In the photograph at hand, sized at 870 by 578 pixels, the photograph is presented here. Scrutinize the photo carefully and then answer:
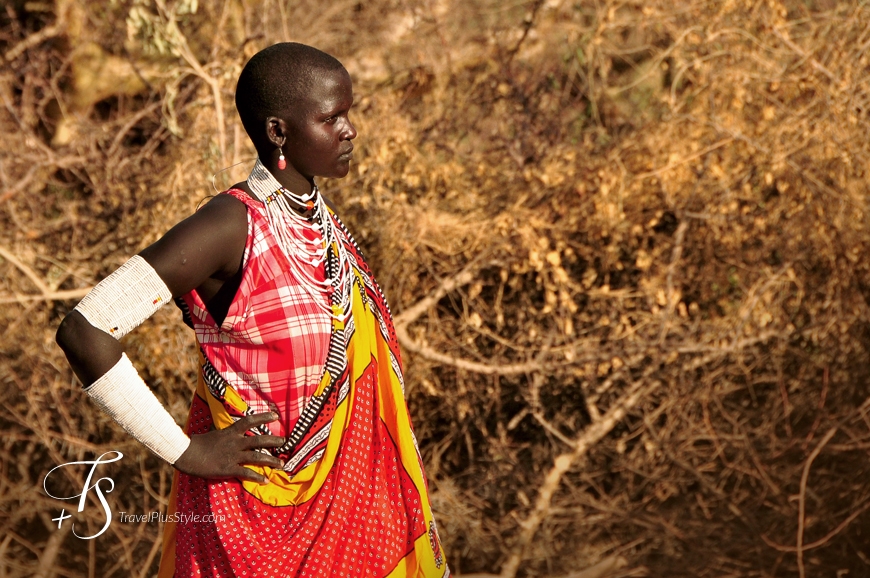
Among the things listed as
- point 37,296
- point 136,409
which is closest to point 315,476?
point 136,409

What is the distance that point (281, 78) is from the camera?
179 centimetres

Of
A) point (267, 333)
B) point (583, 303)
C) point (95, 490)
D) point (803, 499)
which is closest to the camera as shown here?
point (267, 333)

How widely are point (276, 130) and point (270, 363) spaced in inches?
17.7

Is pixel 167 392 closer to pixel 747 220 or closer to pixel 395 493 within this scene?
pixel 395 493

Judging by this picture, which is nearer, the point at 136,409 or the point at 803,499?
the point at 136,409

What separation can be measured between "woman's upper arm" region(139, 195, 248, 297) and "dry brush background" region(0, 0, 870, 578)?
6.79 ft

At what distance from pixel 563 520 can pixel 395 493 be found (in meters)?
1.83

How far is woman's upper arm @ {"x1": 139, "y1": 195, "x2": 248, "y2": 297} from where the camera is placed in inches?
64.4

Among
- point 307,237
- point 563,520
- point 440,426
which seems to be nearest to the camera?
point 307,237

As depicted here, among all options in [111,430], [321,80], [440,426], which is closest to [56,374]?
[111,430]

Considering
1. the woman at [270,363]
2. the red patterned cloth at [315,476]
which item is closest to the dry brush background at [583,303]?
the red patterned cloth at [315,476]

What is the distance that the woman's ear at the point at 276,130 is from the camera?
71.6 inches

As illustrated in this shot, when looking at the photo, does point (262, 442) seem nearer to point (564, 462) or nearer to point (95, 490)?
point (95, 490)

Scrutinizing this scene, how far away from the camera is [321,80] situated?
5.89ft
